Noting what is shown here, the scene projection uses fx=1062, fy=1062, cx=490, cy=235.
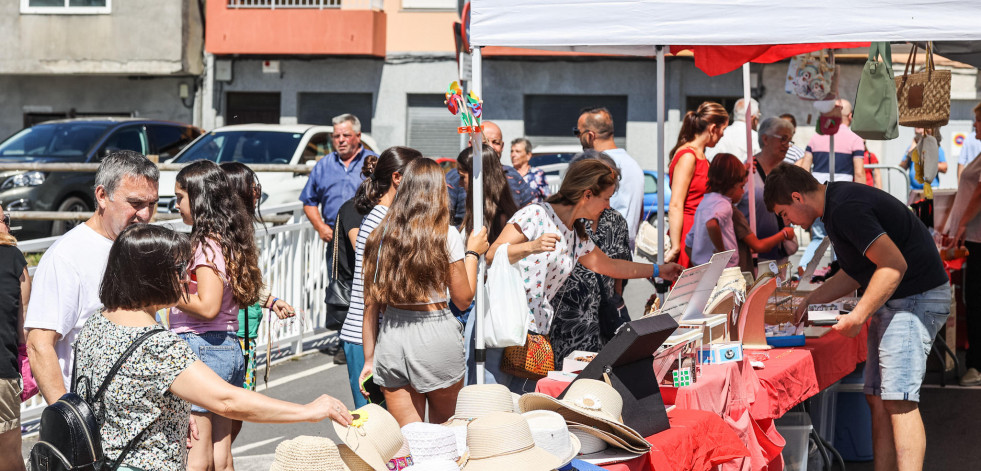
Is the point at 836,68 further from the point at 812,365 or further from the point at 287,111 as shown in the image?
the point at 287,111

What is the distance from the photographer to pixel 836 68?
331 inches

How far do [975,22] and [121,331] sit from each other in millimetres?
3575

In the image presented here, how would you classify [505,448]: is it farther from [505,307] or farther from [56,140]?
[56,140]

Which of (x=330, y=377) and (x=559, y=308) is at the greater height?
(x=559, y=308)

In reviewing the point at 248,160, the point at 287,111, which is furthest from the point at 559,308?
A: the point at 287,111

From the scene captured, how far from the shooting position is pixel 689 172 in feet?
23.2

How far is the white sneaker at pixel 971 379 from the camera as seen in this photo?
7844 mm

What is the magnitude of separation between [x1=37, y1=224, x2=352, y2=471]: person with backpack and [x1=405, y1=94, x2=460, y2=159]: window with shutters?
1956cm

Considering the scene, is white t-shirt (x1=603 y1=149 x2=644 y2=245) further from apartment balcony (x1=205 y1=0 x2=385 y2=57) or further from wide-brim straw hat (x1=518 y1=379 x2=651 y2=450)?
apartment balcony (x1=205 y1=0 x2=385 y2=57)

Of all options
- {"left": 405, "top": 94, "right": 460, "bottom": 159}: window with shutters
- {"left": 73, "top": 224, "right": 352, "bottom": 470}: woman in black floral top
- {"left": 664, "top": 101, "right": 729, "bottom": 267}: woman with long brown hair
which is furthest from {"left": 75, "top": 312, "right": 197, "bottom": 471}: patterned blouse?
{"left": 405, "top": 94, "right": 460, "bottom": 159}: window with shutters

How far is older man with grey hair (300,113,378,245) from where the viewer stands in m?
8.34

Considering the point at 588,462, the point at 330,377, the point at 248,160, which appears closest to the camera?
the point at 588,462

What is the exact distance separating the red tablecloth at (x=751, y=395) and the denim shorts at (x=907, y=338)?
0.34 meters

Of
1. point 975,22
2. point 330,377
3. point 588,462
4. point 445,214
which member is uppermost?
point 975,22
